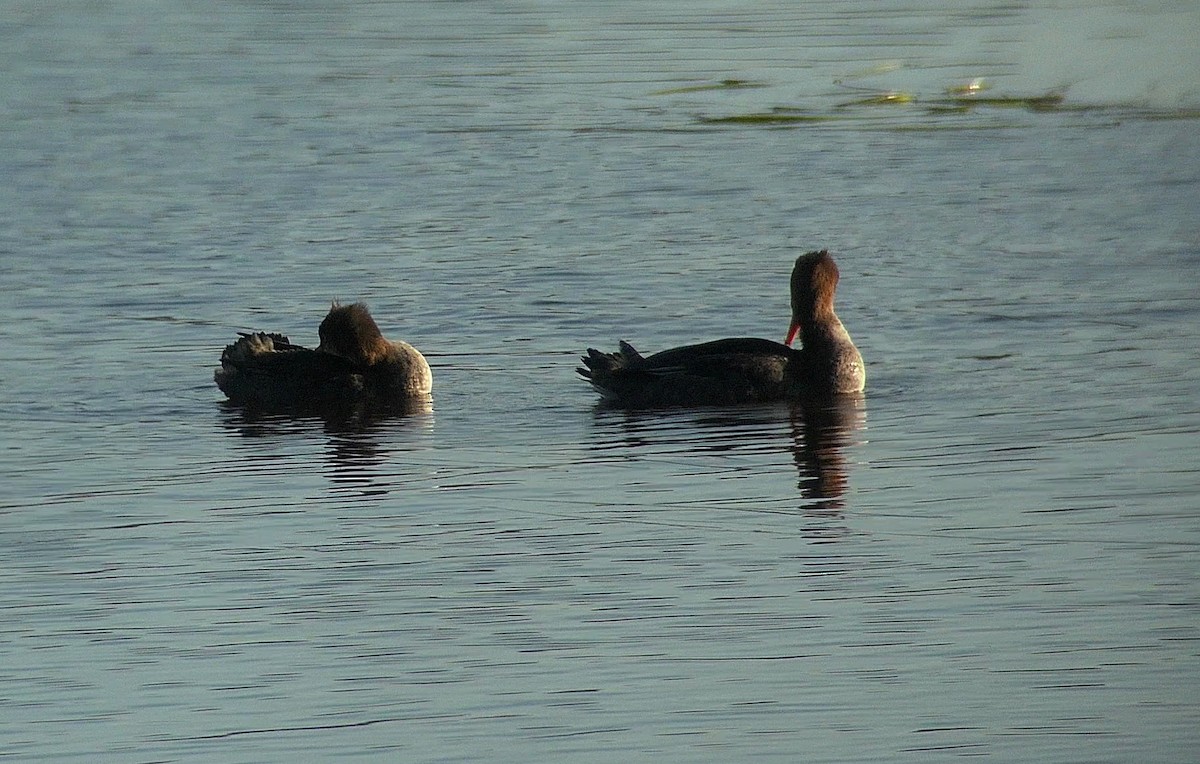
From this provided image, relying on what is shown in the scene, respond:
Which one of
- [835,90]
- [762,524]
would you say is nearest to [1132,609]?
[762,524]

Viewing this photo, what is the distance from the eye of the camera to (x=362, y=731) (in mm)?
7230

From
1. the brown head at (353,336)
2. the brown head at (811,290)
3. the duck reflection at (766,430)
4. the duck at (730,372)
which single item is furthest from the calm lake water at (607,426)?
the brown head at (811,290)

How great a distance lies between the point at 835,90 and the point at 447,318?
35.8 ft

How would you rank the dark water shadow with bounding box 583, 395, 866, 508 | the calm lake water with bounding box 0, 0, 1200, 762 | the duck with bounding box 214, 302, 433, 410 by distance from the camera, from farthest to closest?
the duck with bounding box 214, 302, 433, 410, the dark water shadow with bounding box 583, 395, 866, 508, the calm lake water with bounding box 0, 0, 1200, 762

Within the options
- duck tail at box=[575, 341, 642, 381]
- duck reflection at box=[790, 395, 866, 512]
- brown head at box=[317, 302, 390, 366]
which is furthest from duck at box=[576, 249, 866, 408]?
brown head at box=[317, 302, 390, 366]

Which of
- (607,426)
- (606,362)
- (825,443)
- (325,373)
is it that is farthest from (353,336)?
(825,443)

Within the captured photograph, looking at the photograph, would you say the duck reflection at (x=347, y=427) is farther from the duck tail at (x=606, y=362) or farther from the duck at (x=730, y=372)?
the duck at (x=730, y=372)

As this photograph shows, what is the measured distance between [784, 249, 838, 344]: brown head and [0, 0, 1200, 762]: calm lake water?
64 centimetres

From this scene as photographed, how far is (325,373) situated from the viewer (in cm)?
1379

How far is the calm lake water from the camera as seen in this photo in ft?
24.8

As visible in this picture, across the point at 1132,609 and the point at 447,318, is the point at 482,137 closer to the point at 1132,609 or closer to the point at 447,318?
the point at 447,318

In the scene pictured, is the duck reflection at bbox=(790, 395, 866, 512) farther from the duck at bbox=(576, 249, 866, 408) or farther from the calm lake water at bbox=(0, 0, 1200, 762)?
the duck at bbox=(576, 249, 866, 408)

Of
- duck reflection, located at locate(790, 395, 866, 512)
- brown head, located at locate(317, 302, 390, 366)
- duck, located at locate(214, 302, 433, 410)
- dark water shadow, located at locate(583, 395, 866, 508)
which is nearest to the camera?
duck reflection, located at locate(790, 395, 866, 512)

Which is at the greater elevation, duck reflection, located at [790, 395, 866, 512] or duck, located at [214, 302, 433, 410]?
duck, located at [214, 302, 433, 410]
